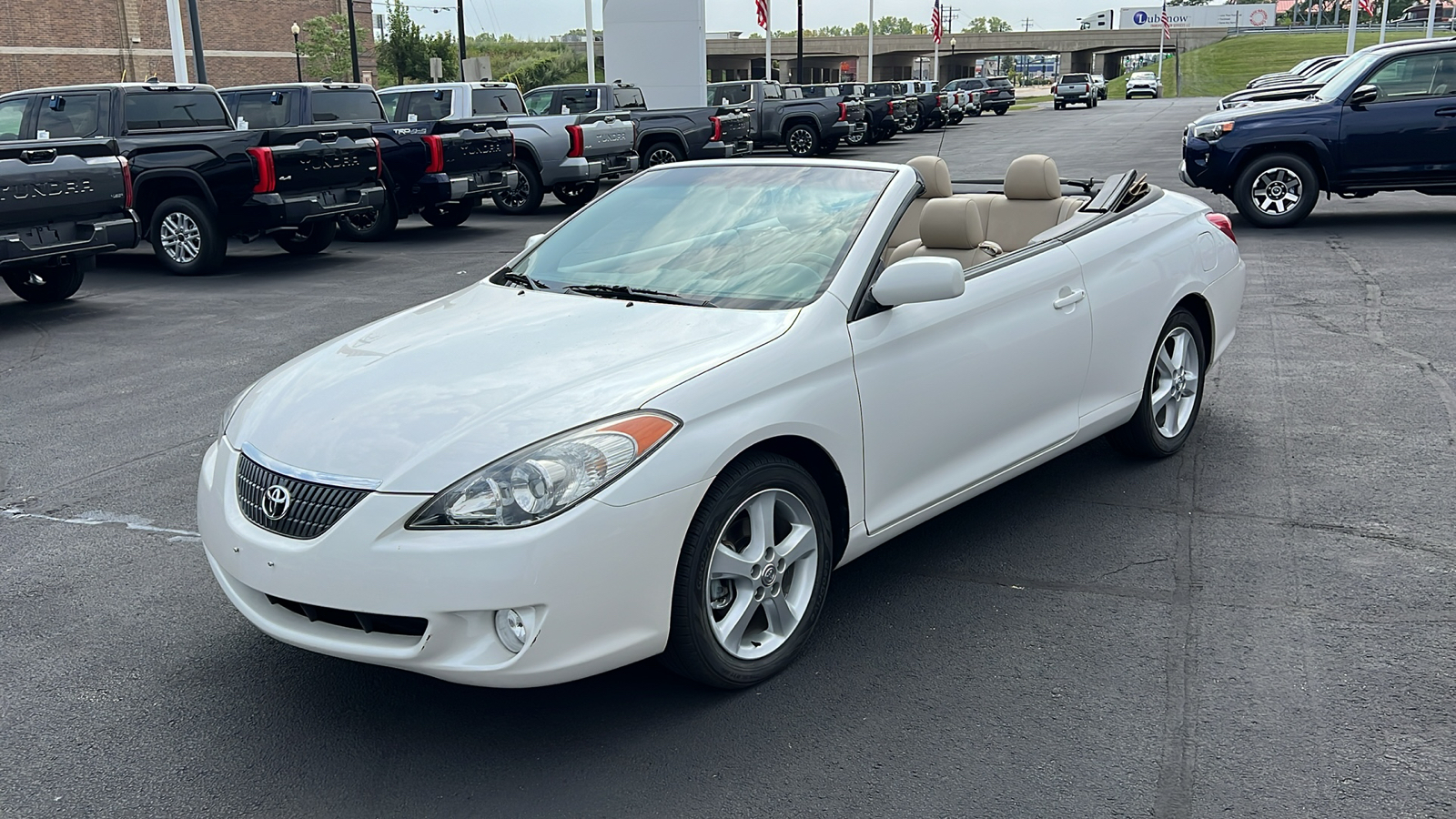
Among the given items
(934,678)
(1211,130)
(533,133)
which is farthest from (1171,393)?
(533,133)

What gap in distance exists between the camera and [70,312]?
1097 cm

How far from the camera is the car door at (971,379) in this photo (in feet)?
13.4

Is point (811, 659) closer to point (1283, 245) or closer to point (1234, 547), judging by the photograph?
point (1234, 547)

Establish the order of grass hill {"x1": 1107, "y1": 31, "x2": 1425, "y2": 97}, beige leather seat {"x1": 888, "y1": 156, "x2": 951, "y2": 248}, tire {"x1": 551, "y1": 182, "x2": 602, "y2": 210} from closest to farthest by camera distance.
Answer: beige leather seat {"x1": 888, "y1": 156, "x2": 951, "y2": 248} → tire {"x1": 551, "y1": 182, "x2": 602, "y2": 210} → grass hill {"x1": 1107, "y1": 31, "x2": 1425, "y2": 97}

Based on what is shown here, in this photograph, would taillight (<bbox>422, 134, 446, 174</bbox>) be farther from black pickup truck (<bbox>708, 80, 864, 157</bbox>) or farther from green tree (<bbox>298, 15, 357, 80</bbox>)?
green tree (<bbox>298, 15, 357, 80</bbox>)

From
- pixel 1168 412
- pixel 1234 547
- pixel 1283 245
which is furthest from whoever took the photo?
pixel 1283 245

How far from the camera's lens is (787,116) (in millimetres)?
27625

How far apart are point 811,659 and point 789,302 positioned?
3.75ft

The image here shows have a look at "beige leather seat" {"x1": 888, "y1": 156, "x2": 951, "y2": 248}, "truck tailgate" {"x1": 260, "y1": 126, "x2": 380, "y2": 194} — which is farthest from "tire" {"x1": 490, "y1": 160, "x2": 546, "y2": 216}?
"beige leather seat" {"x1": 888, "y1": 156, "x2": 951, "y2": 248}

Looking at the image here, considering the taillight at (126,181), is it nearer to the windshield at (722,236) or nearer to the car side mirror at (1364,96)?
the windshield at (722,236)

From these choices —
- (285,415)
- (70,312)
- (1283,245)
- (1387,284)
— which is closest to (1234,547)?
(285,415)

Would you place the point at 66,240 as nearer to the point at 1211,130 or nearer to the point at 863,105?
the point at 1211,130

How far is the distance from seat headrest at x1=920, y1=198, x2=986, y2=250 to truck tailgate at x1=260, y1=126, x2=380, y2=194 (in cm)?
962

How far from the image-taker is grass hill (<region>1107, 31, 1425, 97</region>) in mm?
82000
